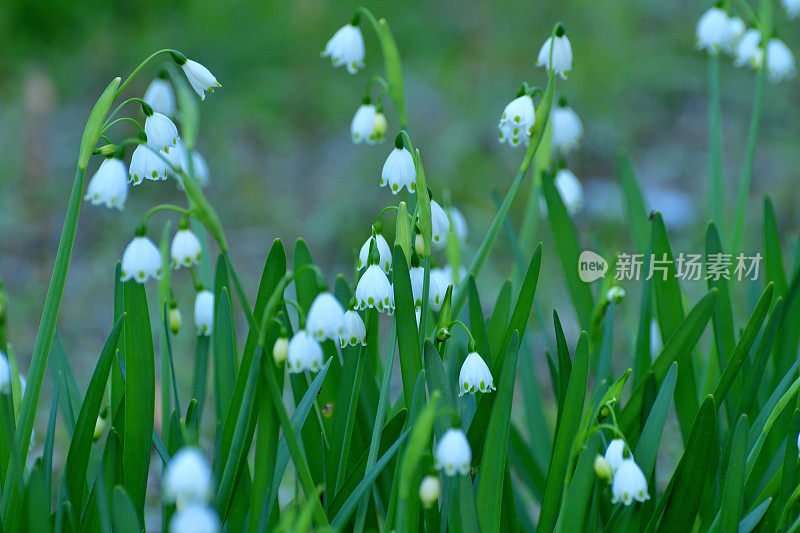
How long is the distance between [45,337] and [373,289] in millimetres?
653

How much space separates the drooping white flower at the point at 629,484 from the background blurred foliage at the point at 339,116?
2881 mm

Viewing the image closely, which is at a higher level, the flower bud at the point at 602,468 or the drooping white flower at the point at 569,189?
the drooping white flower at the point at 569,189

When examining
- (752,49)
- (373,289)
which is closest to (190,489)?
(373,289)

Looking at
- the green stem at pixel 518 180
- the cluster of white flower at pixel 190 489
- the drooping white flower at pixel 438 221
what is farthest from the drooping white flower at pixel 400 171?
the cluster of white flower at pixel 190 489

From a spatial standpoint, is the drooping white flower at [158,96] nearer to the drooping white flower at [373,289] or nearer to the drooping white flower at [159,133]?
the drooping white flower at [159,133]

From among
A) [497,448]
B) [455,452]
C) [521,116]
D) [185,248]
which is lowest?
[455,452]

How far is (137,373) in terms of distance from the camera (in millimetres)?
1680

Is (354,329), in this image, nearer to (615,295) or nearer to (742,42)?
(615,295)

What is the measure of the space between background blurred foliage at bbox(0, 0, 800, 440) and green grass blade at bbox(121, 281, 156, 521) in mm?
2634

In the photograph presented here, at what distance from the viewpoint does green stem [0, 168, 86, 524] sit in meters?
1.50

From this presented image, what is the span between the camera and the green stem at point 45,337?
1.50 metres

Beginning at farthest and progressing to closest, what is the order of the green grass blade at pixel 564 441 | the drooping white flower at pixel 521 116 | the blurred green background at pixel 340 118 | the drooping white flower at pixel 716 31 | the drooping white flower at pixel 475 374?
1. the blurred green background at pixel 340 118
2. the drooping white flower at pixel 716 31
3. the drooping white flower at pixel 521 116
4. the green grass blade at pixel 564 441
5. the drooping white flower at pixel 475 374

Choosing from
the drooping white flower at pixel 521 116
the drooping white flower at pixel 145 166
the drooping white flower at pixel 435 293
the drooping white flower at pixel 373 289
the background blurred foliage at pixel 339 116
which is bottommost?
the drooping white flower at pixel 373 289

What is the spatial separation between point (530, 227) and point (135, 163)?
134cm
